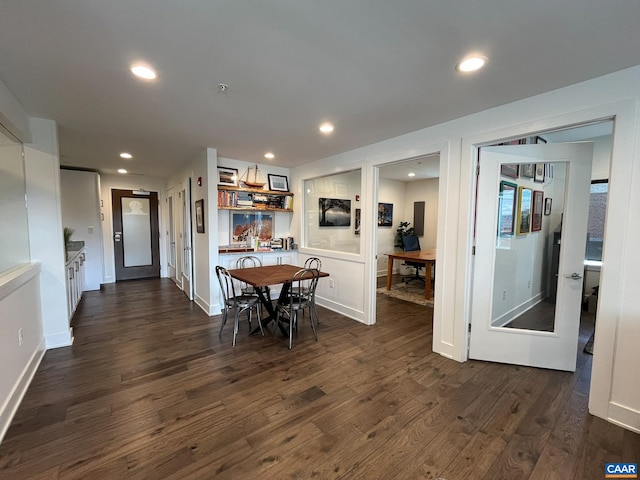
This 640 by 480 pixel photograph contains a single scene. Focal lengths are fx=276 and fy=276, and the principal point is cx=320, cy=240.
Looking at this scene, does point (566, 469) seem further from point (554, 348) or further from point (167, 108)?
point (167, 108)

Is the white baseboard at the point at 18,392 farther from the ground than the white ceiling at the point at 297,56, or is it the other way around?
the white ceiling at the point at 297,56

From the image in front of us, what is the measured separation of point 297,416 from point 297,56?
2.44 m

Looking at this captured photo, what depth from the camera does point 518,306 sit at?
286 centimetres

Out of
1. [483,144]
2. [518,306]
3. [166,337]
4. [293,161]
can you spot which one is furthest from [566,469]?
[293,161]

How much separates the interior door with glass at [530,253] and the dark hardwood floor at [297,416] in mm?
275

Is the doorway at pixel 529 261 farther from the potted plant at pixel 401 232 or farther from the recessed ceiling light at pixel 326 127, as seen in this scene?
the potted plant at pixel 401 232

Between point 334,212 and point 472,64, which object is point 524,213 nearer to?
point 472,64

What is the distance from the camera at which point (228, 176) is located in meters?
4.54

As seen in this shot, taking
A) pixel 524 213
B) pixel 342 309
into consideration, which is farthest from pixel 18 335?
pixel 524 213

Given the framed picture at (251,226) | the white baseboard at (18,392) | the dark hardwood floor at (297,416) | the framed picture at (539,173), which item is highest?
the framed picture at (539,173)

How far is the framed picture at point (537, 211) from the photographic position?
2.77 metres

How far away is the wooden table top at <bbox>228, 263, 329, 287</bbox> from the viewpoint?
10.3ft

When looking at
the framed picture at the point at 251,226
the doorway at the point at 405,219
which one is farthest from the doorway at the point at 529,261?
the framed picture at the point at 251,226

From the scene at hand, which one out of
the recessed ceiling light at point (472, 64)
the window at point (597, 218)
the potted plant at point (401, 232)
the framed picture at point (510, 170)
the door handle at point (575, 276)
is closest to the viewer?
the recessed ceiling light at point (472, 64)
